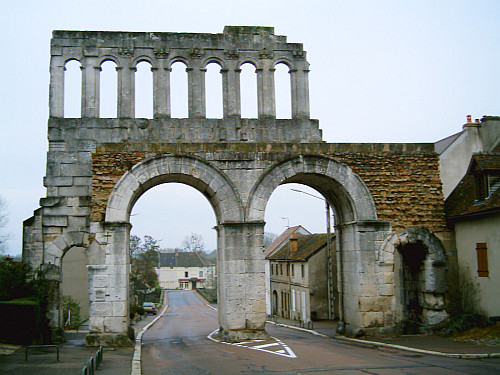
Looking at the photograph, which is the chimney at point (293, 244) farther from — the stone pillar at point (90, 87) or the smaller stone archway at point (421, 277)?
the stone pillar at point (90, 87)

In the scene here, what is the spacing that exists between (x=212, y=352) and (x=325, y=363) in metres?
3.49

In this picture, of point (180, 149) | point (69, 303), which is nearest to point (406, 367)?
point (180, 149)

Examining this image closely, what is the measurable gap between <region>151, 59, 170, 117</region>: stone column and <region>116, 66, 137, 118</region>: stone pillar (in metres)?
0.84

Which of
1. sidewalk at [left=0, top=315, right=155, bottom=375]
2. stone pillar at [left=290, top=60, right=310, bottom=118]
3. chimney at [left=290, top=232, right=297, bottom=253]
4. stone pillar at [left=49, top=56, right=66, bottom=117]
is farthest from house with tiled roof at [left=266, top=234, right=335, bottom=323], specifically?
sidewalk at [left=0, top=315, right=155, bottom=375]

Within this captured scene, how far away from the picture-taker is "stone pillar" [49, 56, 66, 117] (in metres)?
19.2

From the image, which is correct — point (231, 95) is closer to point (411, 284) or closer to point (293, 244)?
point (411, 284)

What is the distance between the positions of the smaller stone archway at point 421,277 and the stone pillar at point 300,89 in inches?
257

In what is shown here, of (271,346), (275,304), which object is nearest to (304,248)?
(275,304)

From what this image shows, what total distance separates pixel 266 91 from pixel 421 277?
29.3ft

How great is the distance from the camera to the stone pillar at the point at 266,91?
1998 centimetres

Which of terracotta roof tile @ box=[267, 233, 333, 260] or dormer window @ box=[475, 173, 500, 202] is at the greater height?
dormer window @ box=[475, 173, 500, 202]

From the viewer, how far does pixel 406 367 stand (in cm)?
1086

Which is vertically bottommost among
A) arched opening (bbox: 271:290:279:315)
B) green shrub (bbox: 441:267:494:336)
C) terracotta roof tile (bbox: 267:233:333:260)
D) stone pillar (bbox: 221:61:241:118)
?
arched opening (bbox: 271:290:279:315)

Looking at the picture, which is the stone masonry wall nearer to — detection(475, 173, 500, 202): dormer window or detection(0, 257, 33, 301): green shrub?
detection(475, 173, 500, 202): dormer window
